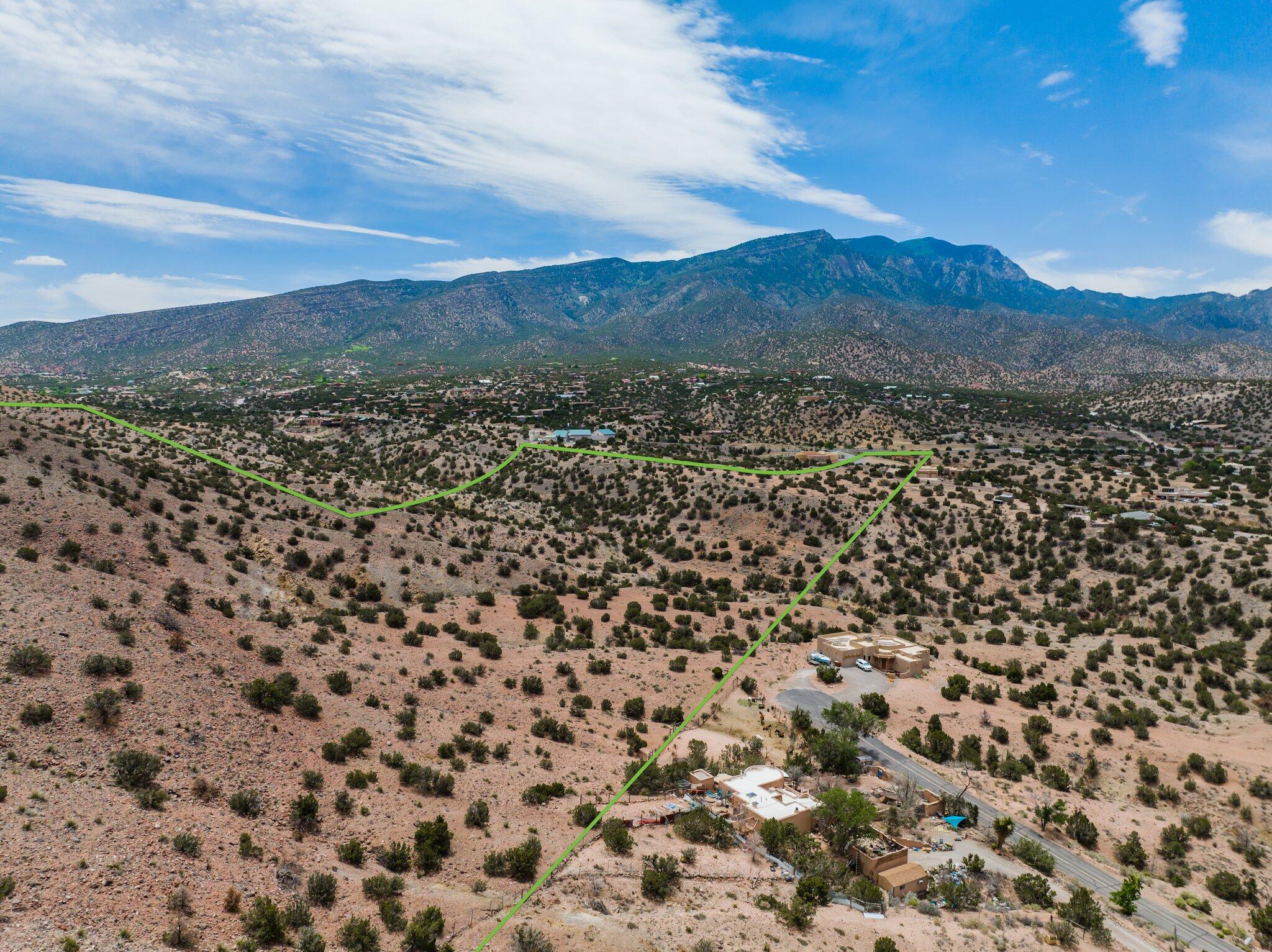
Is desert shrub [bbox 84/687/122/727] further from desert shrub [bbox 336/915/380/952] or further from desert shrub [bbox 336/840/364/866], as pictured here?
desert shrub [bbox 336/915/380/952]

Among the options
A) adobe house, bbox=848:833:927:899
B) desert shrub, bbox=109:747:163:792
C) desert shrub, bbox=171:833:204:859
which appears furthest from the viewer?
adobe house, bbox=848:833:927:899

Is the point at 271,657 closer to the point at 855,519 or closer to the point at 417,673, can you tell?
the point at 417,673

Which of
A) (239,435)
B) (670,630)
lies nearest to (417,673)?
(670,630)

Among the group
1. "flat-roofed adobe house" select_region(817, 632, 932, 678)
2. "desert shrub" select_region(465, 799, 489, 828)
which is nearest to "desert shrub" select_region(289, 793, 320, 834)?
"desert shrub" select_region(465, 799, 489, 828)

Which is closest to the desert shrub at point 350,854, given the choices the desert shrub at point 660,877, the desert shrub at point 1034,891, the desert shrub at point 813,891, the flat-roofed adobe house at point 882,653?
the desert shrub at point 660,877

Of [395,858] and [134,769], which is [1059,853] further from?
[134,769]
